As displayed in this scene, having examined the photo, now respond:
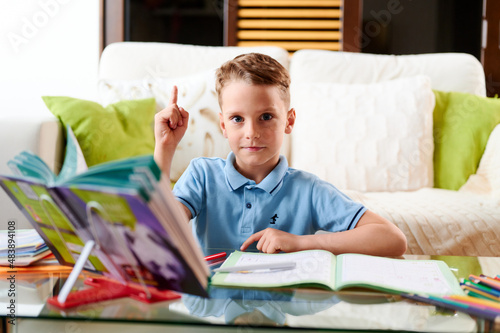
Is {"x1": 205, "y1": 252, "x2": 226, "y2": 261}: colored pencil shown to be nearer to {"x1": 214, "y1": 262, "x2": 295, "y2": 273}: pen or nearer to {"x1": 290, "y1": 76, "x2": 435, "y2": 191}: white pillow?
{"x1": 214, "y1": 262, "x2": 295, "y2": 273}: pen

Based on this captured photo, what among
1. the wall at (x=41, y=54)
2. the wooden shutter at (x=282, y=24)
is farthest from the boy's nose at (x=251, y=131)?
the wooden shutter at (x=282, y=24)

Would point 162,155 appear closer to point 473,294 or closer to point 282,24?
point 473,294

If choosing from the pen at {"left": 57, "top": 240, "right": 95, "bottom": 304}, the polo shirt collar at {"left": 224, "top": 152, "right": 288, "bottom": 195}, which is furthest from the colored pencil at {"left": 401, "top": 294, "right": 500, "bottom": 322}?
the polo shirt collar at {"left": 224, "top": 152, "right": 288, "bottom": 195}

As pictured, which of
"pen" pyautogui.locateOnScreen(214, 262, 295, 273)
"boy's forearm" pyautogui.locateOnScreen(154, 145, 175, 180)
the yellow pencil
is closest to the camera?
the yellow pencil

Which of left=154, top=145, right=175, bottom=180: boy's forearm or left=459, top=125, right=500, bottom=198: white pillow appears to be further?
left=459, top=125, right=500, bottom=198: white pillow

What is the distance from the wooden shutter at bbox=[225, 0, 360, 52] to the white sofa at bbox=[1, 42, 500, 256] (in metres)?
0.71

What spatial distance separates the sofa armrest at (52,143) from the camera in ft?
5.35

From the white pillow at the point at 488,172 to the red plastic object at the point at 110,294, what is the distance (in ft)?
4.99

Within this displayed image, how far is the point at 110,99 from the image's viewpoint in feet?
6.55

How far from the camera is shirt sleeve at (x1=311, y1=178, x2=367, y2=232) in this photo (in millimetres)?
1029

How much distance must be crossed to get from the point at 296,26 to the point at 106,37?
108 cm

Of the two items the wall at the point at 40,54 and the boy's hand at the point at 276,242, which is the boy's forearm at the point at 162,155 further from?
the wall at the point at 40,54

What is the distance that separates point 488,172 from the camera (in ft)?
6.28

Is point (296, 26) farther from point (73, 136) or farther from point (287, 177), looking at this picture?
point (287, 177)
